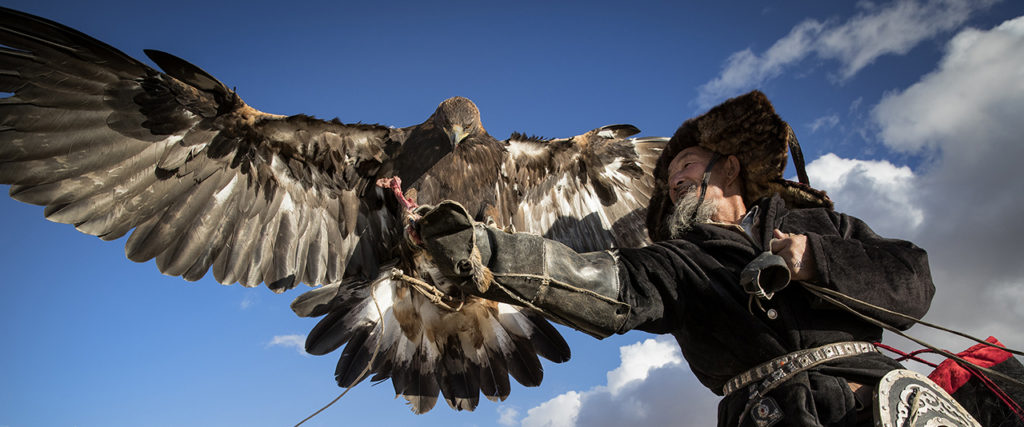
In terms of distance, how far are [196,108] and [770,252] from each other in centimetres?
315

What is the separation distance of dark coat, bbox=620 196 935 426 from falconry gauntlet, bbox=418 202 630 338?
0.08 metres

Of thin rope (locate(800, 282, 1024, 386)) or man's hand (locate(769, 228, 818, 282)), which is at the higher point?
man's hand (locate(769, 228, 818, 282))

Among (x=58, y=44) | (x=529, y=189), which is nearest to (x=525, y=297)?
(x=58, y=44)

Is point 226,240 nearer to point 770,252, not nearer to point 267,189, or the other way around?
point 267,189

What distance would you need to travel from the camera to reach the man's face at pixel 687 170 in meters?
2.43

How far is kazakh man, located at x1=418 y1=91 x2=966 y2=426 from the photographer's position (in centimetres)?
169

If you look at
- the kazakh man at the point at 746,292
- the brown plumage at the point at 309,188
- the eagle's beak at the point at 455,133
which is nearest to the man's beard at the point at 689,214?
the kazakh man at the point at 746,292

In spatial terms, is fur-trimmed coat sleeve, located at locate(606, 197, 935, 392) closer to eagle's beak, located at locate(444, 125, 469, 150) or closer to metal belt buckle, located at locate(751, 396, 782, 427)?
metal belt buckle, located at locate(751, 396, 782, 427)

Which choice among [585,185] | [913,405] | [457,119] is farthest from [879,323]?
[457,119]

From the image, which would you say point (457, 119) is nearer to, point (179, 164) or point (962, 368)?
point (179, 164)

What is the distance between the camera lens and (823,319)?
188cm

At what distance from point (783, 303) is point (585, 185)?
333cm

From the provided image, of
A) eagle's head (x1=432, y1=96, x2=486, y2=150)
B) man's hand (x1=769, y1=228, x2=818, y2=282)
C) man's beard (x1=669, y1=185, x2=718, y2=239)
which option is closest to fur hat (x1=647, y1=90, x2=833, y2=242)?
man's beard (x1=669, y1=185, x2=718, y2=239)

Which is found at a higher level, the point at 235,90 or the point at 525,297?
the point at 235,90
